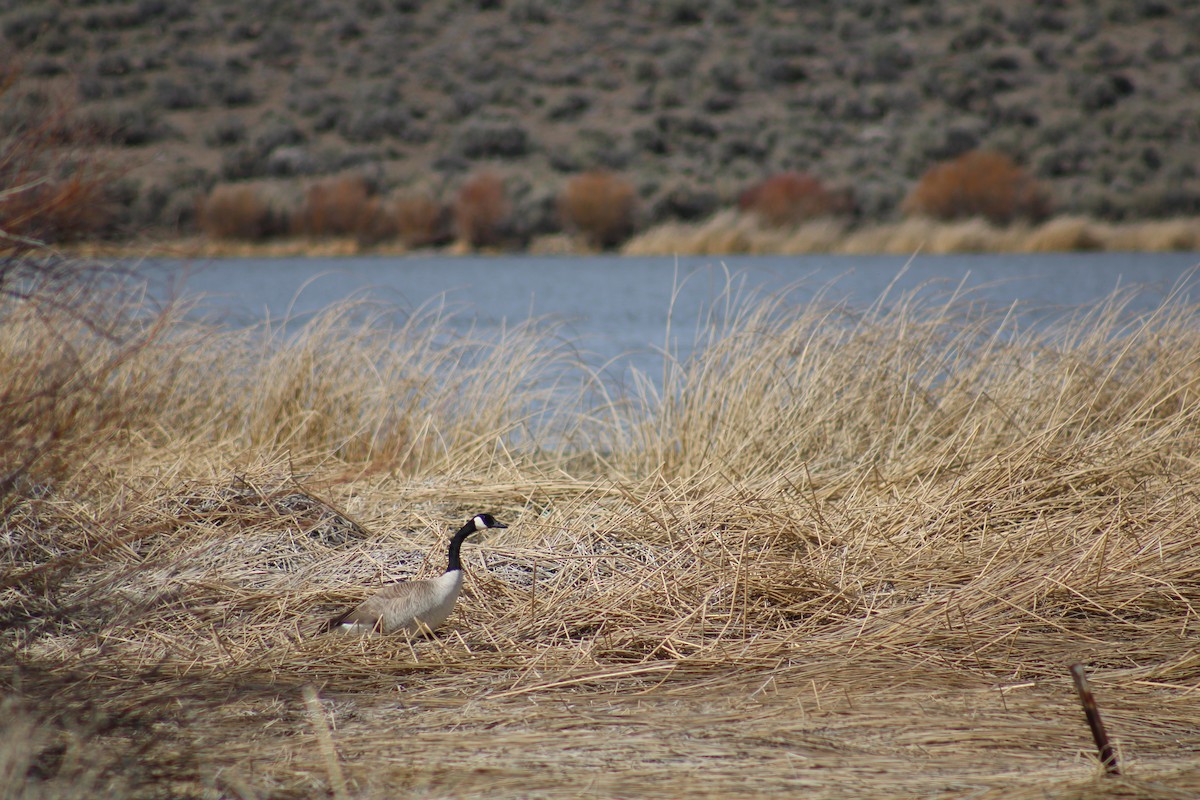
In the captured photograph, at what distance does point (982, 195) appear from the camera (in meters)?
24.1

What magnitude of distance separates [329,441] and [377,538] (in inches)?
74.1

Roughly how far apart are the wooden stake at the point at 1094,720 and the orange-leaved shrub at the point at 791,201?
20994 millimetres

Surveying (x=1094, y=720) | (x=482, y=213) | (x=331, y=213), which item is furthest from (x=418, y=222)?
(x=1094, y=720)

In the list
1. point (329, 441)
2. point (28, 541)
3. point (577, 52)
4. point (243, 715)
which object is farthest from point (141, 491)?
point (577, 52)

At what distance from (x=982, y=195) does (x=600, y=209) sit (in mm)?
8219

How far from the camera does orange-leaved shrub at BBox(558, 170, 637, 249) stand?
77.7 feet

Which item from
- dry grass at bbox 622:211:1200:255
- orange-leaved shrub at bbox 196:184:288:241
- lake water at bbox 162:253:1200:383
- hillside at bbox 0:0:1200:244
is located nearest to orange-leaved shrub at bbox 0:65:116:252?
lake water at bbox 162:253:1200:383

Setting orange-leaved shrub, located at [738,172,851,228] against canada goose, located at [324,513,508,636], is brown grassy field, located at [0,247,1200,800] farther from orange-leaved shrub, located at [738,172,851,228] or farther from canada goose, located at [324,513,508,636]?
orange-leaved shrub, located at [738,172,851,228]

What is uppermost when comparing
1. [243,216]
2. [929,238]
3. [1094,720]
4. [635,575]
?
[1094,720]

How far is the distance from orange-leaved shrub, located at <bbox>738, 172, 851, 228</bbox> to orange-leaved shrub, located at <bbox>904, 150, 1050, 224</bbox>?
5.83ft

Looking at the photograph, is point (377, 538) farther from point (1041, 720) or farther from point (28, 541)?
point (1041, 720)

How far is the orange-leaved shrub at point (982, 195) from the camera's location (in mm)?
23969

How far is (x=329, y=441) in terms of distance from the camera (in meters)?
5.94

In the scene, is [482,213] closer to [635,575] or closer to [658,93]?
[658,93]
